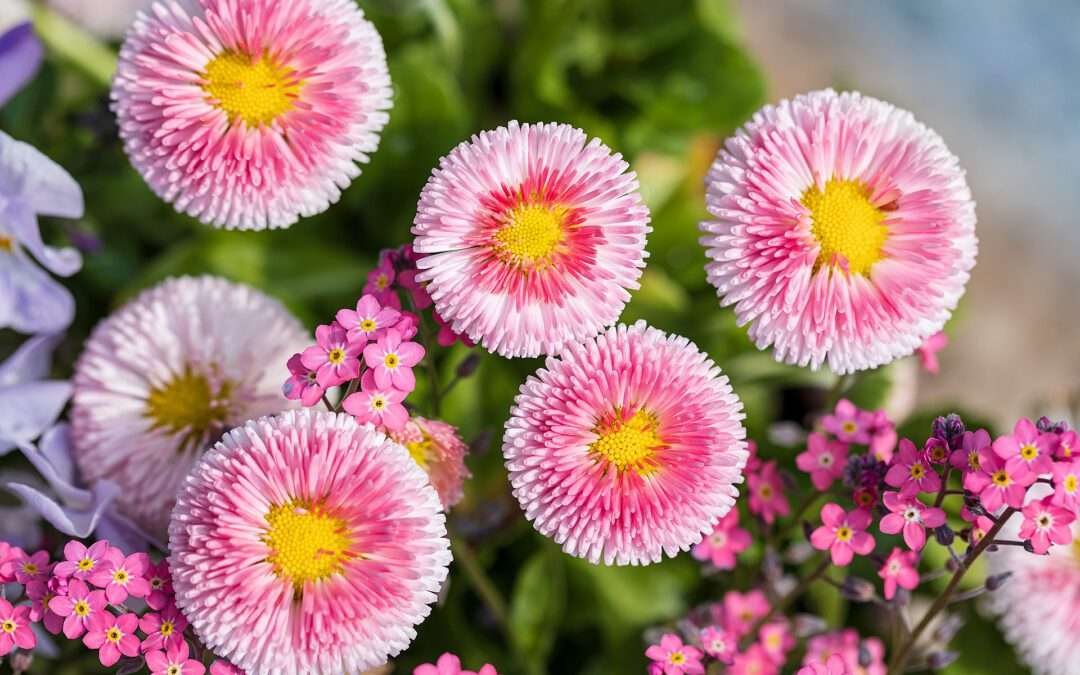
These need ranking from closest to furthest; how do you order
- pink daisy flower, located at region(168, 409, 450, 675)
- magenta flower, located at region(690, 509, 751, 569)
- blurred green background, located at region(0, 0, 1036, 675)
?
pink daisy flower, located at region(168, 409, 450, 675)
magenta flower, located at region(690, 509, 751, 569)
blurred green background, located at region(0, 0, 1036, 675)

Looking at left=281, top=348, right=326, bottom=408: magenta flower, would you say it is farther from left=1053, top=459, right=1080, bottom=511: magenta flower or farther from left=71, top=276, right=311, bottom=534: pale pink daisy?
left=1053, top=459, right=1080, bottom=511: magenta flower

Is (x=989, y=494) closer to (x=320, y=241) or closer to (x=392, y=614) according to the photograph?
(x=392, y=614)

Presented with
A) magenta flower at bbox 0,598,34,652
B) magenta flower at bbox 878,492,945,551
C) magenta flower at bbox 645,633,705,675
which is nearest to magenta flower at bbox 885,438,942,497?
magenta flower at bbox 878,492,945,551

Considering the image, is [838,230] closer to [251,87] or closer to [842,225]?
[842,225]

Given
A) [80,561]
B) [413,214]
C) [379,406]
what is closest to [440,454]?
[379,406]

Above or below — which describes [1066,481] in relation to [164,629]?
above

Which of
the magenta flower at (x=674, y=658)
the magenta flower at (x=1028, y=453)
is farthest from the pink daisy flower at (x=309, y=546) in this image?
the magenta flower at (x=1028, y=453)

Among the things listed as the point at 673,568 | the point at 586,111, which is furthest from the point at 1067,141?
the point at 673,568
